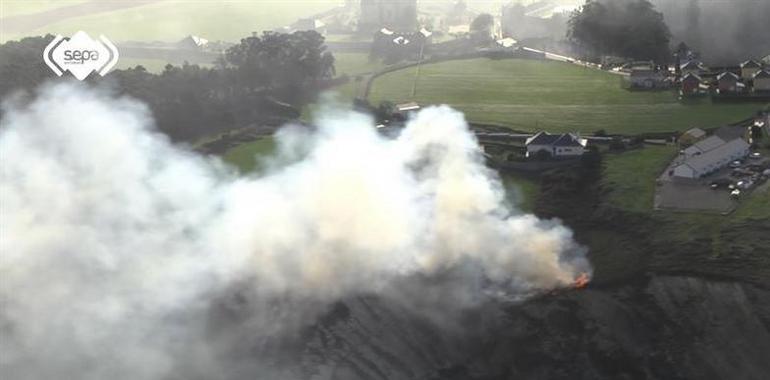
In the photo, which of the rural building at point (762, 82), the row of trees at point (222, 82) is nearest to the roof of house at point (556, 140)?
the rural building at point (762, 82)

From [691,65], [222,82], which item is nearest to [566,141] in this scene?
[691,65]

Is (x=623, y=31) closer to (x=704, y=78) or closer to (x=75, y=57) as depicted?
(x=704, y=78)

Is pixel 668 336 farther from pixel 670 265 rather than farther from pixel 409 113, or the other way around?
pixel 409 113

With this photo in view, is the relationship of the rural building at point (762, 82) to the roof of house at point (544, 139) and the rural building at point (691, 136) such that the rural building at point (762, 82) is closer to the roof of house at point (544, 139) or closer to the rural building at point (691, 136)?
the rural building at point (691, 136)

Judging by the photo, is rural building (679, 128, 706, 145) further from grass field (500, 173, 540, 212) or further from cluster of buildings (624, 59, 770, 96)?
cluster of buildings (624, 59, 770, 96)

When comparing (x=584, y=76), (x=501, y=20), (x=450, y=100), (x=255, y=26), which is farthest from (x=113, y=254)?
(x=501, y=20)

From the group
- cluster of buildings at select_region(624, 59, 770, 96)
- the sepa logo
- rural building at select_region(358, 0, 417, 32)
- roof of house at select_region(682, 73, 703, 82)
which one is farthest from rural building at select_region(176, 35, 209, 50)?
roof of house at select_region(682, 73, 703, 82)
